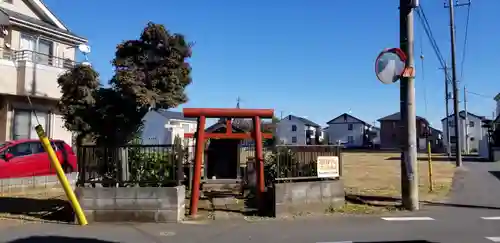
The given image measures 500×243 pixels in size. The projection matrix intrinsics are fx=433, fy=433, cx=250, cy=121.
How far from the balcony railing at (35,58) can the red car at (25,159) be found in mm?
5068

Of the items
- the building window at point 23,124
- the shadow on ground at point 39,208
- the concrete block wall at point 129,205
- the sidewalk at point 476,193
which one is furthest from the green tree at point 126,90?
the building window at point 23,124

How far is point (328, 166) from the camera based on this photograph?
34.5 ft

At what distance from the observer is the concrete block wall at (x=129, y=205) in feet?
29.0

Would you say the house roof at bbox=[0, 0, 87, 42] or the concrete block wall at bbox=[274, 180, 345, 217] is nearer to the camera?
the concrete block wall at bbox=[274, 180, 345, 217]

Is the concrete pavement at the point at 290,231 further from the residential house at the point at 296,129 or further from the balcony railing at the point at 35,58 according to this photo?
the residential house at the point at 296,129

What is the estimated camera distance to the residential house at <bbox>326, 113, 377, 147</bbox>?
268 ft

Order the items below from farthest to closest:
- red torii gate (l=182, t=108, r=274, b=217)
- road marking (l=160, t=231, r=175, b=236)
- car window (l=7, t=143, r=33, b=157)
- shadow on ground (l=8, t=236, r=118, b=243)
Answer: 1. car window (l=7, t=143, r=33, b=157)
2. red torii gate (l=182, t=108, r=274, b=217)
3. road marking (l=160, t=231, r=175, b=236)
4. shadow on ground (l=8, t=236, r=118, b=243)

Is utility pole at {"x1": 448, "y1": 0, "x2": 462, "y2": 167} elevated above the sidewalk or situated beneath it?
elevated above

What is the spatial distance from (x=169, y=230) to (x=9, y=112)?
13.0 meters

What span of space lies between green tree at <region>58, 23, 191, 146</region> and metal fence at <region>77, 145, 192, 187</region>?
0.60 metres

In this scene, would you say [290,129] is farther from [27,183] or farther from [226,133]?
[226,133]

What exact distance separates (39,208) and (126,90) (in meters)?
3.76

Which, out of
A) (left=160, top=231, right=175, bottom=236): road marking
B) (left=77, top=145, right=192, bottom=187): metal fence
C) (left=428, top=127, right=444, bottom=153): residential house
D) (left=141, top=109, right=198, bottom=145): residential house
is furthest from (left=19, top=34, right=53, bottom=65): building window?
(left=428, top=127, right=444, bottom=153): residential house

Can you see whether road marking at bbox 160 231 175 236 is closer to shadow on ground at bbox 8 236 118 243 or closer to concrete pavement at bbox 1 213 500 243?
concrete pavement at bbox 1 213 500 243
